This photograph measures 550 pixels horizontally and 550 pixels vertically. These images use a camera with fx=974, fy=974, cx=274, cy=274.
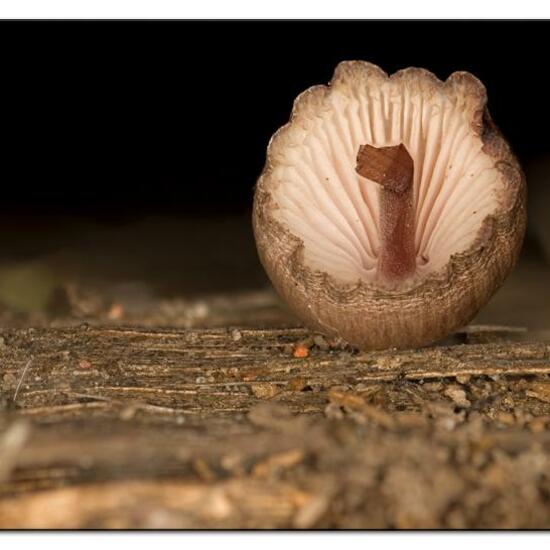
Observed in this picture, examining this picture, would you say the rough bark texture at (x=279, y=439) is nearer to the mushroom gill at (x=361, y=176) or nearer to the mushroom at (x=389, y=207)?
the mushroom at (x=389, y=207)

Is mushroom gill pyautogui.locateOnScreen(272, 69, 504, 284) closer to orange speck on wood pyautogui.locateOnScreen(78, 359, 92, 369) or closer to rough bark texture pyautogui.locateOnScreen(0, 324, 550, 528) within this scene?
rough bark texture pyautogui.locateOnScreen(0, 324, 550, 528)

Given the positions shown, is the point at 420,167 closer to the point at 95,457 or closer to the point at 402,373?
Answer: the point at 402,373

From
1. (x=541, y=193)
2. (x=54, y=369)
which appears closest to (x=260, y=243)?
(x=54, y=369)

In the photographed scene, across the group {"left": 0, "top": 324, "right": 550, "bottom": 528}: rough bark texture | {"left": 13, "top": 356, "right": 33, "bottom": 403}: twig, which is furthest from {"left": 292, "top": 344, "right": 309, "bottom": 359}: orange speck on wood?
{"left": 13, "top": 356, "right": 33, "bottom": 403}: twig

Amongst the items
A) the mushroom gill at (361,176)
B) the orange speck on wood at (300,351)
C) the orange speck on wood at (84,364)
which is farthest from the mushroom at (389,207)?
the orange speck on wood at (84,364)

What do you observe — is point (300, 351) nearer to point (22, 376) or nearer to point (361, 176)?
point (361, 176)

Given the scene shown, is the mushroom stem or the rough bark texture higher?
the mushroom stem
